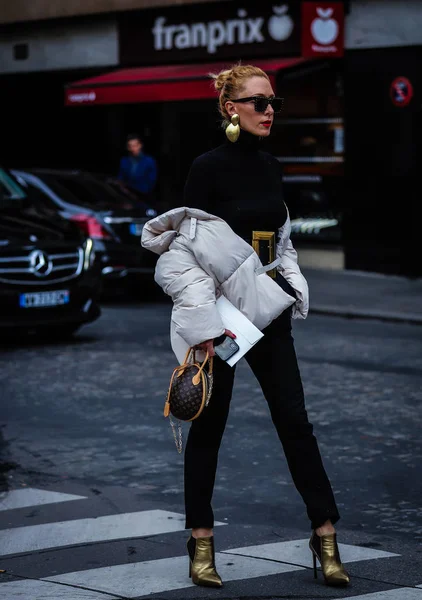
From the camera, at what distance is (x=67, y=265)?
1220 centimetres

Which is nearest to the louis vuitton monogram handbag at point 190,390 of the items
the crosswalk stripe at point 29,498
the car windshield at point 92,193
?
the crosswalk stripe at point 29,498

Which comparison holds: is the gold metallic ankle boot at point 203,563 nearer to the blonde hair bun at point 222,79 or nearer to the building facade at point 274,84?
the blonde hair bun at point 222,79

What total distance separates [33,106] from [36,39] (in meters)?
1.51

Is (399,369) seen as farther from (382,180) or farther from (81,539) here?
(382,180)

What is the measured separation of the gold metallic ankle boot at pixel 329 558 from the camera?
5.01 metres

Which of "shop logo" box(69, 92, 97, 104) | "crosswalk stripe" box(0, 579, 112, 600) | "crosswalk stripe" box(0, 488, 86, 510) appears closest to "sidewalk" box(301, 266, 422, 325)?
"shop logo" box(69, 92, 97, 104)

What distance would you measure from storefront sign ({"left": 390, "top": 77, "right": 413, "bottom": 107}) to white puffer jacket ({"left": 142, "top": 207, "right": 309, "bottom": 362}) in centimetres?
1382

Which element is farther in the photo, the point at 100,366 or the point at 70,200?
the point at 70,200

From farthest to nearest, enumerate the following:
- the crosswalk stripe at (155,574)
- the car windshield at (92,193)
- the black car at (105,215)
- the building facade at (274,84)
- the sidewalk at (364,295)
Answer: the building facade at (274,84) → the car windshield at (92,193) → the black car at (105,215) → the sidewalk at (364,295) → the crosswalk stripe at (155,574)

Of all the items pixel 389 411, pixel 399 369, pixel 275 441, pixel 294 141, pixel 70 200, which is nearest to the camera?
pixel 275 441

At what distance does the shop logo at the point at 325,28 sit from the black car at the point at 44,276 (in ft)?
25.2

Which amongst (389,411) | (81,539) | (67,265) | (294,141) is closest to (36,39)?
(294,141)

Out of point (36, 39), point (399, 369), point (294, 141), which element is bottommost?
point (399, 369)

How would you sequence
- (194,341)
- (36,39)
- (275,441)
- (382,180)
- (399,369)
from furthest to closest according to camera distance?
(36,39) < (382,180) < (399,369) < (275,441) < (194,341)
